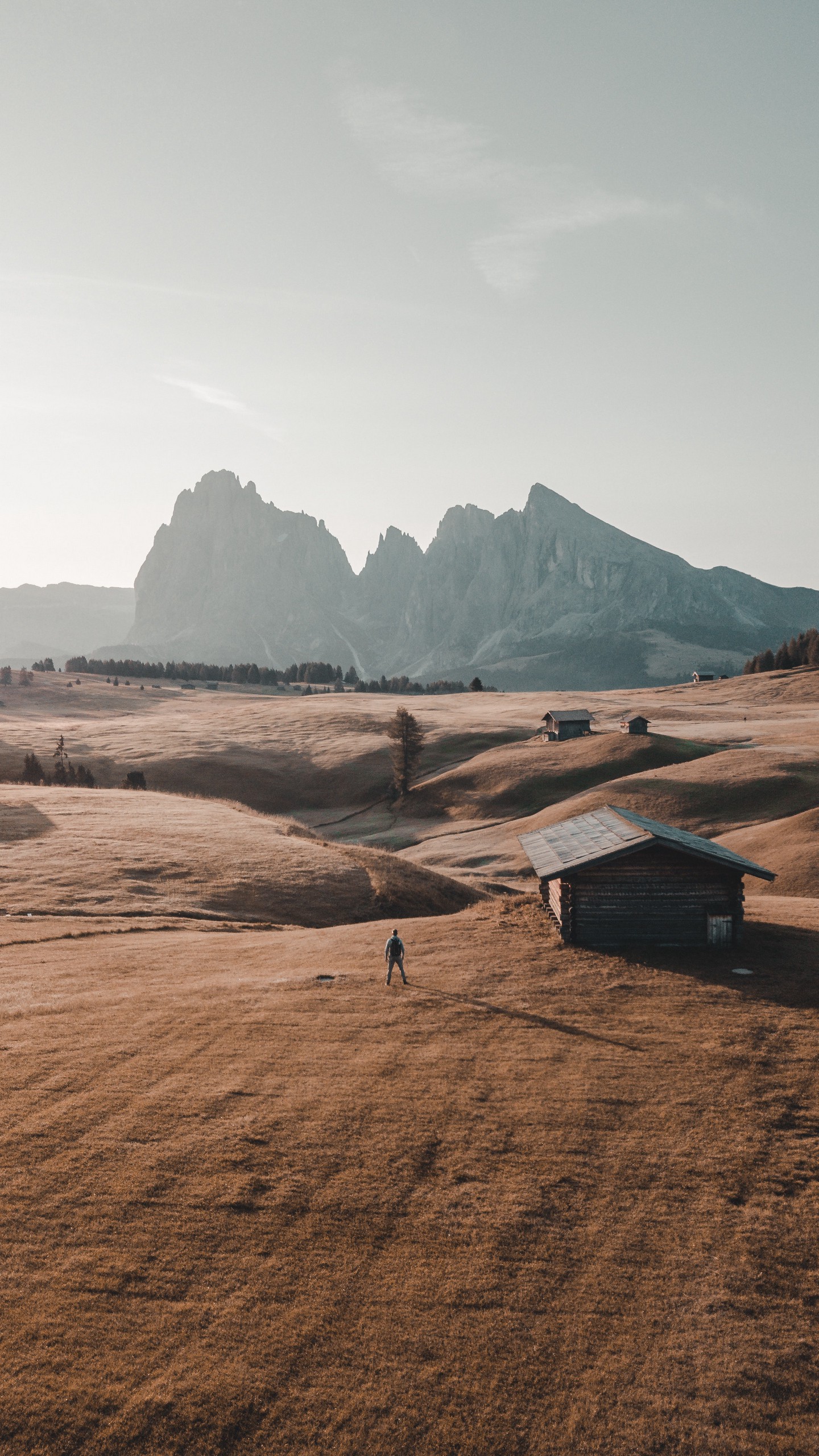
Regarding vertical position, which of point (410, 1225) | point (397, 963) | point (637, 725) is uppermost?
point (637, 725)

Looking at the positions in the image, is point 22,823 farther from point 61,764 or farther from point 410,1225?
Answer: point 410,1225

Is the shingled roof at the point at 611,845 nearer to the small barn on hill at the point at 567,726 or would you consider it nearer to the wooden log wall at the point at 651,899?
the wooden log wall at the point at 651,899

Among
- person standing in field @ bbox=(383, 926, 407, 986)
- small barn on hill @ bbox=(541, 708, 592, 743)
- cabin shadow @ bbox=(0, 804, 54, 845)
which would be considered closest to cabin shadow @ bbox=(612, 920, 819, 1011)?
person standing in field @ bbox=(383, 926, 407, 986)

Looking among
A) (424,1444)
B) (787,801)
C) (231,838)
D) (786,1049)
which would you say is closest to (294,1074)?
(424,1444)

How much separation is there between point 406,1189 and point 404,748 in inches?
3377

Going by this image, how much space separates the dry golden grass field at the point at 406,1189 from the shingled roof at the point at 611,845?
294cm

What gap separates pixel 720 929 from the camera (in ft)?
97.9

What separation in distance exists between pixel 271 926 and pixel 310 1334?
87.7 ft

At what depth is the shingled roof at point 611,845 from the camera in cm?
2880

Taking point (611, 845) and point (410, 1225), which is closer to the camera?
point (410, 1225)

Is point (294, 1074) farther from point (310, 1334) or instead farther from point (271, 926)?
point (271, 926)

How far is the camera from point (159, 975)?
2786cm

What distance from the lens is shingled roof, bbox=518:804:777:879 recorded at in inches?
1134

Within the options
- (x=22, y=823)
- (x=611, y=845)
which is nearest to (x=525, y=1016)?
(x=611, y=845)
